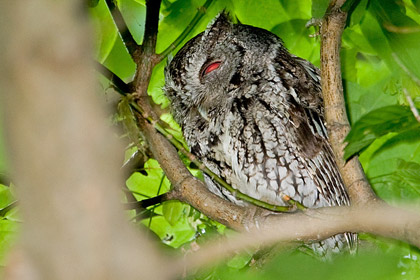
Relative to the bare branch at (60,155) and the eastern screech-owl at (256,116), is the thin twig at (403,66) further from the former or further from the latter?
the bare branch at (60,155)

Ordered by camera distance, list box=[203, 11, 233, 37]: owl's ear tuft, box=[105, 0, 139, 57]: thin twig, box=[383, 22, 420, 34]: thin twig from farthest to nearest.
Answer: box=[203, 11, 233, 37]: owl's ear tuft → box=[105, 0, 139, 57]: thin twig → box=[383, 22, 420, 34]: thin twig

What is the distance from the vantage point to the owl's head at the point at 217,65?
2.40m

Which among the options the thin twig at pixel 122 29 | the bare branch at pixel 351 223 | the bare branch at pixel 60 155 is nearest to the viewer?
the bare branch at pixel 60 155

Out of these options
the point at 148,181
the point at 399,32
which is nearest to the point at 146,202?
the point at 148,181

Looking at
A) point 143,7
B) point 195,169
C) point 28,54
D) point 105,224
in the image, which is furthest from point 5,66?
point 195,169

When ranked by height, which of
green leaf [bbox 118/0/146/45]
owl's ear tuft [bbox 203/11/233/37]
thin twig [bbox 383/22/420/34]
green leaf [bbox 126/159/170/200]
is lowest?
green leaf [bbox 126/159/170/200]

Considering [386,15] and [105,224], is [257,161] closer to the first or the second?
[386,15]

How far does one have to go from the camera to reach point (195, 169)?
7.87 feet

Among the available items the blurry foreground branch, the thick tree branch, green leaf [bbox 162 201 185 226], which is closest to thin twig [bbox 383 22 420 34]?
the thick tree branch

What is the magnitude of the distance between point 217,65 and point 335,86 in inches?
40.2

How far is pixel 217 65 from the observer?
254 centimetres

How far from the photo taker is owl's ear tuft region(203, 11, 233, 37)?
235 centimetres

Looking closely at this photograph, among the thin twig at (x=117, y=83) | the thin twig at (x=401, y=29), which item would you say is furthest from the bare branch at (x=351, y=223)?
the thin twig at (x=117, y=83)

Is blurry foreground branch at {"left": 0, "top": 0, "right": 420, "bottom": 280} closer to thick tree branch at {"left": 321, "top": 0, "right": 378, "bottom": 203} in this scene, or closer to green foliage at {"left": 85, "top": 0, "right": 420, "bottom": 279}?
green foliage at {"left": 85, "top": 0, "right": 420, "bottom": 279}
